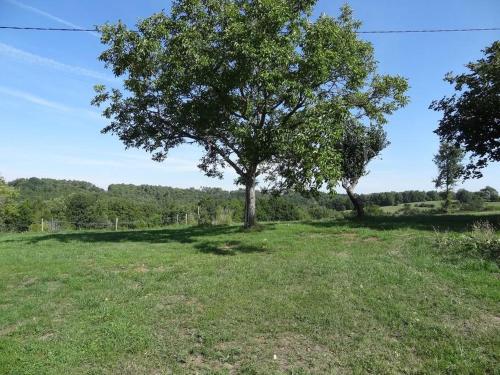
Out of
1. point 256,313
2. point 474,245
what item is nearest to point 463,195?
point 474,245

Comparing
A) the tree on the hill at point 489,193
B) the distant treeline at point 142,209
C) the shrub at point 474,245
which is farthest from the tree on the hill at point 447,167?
the shrub at point 474,245

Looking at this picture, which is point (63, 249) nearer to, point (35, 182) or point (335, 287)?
point (335, 287)

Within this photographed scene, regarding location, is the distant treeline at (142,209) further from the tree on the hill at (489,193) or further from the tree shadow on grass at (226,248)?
the tree shadow on grass at (226,248)

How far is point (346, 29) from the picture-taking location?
17.8 meters

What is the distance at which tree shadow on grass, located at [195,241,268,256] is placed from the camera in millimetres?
13133

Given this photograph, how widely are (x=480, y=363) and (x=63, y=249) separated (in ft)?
43.5

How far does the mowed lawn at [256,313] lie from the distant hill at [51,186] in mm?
119672

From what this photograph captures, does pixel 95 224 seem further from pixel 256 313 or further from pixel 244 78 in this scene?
pixel 256 313

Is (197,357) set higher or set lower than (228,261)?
lower

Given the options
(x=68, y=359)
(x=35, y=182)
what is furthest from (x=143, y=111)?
(x=35, y=182)

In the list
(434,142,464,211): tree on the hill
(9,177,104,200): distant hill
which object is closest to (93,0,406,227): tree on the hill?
(434,142,464,211): tree on the hill

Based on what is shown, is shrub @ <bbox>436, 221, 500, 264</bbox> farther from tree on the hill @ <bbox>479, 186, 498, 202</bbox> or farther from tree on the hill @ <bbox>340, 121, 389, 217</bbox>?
tree on the hill @ <bbox>479, 186, 498, 202</bbox>

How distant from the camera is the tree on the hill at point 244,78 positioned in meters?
14.5

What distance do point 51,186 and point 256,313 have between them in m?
144
